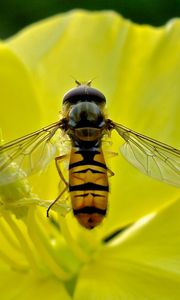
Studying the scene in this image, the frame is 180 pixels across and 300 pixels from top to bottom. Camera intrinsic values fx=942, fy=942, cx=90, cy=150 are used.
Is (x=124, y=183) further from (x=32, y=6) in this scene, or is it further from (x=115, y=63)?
(x=32, y=6)

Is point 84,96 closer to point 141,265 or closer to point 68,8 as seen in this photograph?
point 141,265

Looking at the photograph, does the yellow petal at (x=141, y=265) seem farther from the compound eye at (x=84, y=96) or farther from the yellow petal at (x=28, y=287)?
the compound eye at (x=84, y=96)

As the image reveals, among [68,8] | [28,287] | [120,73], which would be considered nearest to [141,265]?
[28,287]

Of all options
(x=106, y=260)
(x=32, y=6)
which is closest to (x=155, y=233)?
(x=106, y=260)

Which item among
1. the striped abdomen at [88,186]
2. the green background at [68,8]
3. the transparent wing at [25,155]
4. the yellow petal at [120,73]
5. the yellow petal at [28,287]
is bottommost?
the yellow petal at [28,287]

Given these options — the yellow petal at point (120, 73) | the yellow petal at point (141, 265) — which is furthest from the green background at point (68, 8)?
the yellow petal at point (141, 265)

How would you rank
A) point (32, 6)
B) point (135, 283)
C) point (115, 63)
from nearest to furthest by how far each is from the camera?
point (135, 283) → point (115, 63) → point (32, 6)

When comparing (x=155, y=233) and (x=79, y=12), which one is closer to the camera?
(x=155, y=233)
